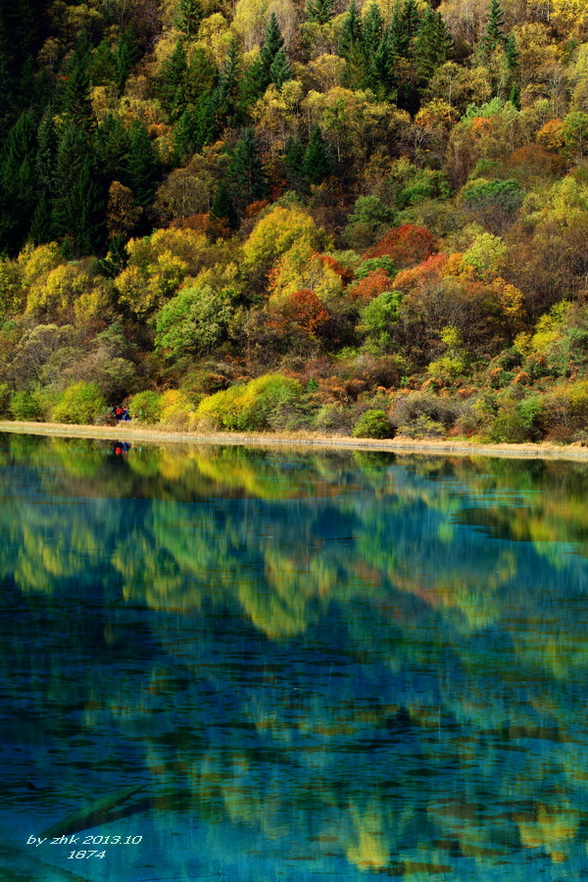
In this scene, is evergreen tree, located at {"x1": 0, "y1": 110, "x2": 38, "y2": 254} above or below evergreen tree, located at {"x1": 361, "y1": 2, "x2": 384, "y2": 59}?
below

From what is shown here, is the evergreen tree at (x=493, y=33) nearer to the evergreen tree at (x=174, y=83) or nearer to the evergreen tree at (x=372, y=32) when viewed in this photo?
the evergreen tree at (x=372, y=32)

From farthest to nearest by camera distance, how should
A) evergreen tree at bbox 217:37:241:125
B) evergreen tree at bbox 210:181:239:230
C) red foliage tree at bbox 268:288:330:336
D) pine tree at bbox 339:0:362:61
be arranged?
pine tree at bbox 339:0:362:61 < evergreen tree at bbox 217:37:241:125 < evergreen tree at bbox 210:181:239:230 < red foliage tree at bbox 268:288:330:336

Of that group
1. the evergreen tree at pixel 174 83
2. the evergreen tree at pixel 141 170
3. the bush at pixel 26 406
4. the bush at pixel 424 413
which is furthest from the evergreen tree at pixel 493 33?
the bush at pixel 424 413

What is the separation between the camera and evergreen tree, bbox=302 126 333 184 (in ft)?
346

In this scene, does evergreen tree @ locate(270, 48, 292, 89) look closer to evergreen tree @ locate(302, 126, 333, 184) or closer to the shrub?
evergreen tree @ locate(302, 126, 333, 184)

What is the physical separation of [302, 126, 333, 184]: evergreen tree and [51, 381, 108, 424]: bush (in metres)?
41.9

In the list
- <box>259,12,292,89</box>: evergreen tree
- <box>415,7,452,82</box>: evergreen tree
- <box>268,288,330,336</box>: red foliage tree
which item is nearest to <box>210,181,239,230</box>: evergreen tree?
<box>259,12,292,89</box>: evergreen tree

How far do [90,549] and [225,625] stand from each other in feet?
24.8

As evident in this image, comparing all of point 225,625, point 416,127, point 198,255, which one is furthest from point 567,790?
point 416,127

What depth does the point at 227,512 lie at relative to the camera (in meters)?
30.3

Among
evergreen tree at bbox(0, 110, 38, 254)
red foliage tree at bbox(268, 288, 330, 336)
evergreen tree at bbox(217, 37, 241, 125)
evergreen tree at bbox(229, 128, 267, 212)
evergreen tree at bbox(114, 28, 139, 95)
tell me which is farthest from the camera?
evergreen tree at bbox(114, 28, 139, 95)

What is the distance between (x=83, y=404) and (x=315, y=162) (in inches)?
1724

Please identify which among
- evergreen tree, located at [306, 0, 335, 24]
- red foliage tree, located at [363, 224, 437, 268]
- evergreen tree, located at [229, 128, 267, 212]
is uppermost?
evergreen tree, located at [306, 0, 335, 24]

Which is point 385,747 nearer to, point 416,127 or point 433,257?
point 433,257
